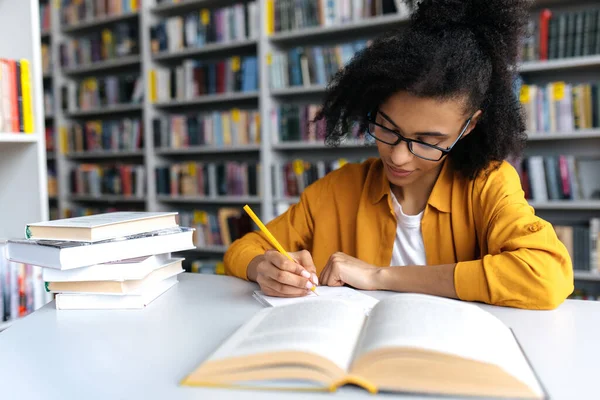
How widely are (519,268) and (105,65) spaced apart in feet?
11.6

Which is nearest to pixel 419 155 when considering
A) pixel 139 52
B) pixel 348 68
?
pixel 348 68

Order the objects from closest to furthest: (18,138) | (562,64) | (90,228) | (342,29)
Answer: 1. (90,228)
2. (18,138)
3. (562,64)
4. (342,29)

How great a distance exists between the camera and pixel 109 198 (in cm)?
369

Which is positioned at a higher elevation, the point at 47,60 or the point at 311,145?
the point at 47,60

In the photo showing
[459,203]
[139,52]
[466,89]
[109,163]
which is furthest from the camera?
[109,163]

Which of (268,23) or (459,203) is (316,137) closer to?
(268,23)

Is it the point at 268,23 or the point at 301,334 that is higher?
the point at 268,23

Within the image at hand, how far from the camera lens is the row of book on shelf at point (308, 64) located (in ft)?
9.17

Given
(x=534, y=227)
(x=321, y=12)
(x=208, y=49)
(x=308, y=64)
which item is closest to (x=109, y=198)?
(x=208, y=49)

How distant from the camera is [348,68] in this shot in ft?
4.11

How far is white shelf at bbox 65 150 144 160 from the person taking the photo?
356 centimetres

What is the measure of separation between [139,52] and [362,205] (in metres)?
2.81

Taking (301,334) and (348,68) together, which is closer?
(301,334)

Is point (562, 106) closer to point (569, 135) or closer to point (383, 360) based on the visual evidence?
point (569, 135)
